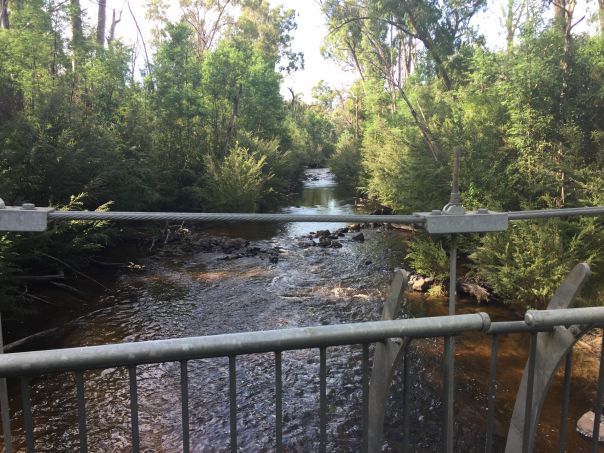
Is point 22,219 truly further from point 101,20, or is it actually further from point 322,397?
point 101,20

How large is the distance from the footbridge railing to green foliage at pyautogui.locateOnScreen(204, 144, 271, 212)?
55.3 feet

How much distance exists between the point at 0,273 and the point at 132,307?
2.69m

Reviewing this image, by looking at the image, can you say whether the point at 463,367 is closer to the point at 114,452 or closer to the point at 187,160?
the point at 114,452

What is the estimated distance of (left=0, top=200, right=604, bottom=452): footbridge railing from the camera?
145cm

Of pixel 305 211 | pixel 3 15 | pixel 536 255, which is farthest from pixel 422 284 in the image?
pixel 3 15

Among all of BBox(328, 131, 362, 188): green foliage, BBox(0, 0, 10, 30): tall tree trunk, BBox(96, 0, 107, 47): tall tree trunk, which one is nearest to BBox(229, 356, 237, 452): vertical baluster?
BBox(0, 0, 10, 30): tall tree trunk

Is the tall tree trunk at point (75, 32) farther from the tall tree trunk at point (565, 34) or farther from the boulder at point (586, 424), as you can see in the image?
the boulder at point (586, 424)

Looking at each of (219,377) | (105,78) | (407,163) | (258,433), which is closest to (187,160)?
(105,78)

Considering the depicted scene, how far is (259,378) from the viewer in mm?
6863

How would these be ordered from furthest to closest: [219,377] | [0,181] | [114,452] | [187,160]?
[187,160] < [0,181] < [219,377] < [114,452]

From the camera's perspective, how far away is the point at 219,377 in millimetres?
6836

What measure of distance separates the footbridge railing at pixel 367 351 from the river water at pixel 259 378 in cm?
370

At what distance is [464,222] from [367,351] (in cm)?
122

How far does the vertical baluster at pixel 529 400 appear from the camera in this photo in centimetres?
192
